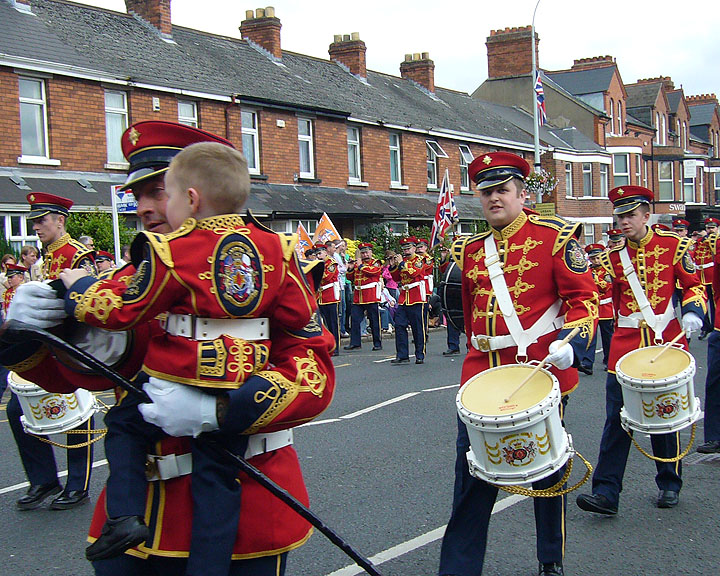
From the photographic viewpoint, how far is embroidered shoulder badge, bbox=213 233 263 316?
7.98ft

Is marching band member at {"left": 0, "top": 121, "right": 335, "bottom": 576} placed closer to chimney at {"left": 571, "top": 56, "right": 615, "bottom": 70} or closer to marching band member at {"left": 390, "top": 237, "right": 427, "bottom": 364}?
marching band member at {"left": 390, "top": 237, "right": 427, "bottom": 364}

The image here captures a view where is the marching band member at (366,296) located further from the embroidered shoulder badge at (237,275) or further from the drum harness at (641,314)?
the embroidered shoulder badge at (237,275)

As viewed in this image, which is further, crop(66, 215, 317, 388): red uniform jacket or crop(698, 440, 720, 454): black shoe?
crop(698, 440, 720, 454): black shoe

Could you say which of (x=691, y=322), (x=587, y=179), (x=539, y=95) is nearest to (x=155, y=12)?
(x=539, y=95)

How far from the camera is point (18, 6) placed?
21.1m

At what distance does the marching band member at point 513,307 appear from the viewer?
14.3 ft

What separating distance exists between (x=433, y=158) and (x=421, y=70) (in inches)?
257

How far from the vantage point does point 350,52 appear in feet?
109

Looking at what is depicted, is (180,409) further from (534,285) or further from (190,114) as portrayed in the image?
(190,114)

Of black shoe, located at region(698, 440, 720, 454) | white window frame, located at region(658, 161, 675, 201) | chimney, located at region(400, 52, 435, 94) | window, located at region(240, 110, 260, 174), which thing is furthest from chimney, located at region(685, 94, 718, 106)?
black shoe, located at region(698, 440, 720, 454)

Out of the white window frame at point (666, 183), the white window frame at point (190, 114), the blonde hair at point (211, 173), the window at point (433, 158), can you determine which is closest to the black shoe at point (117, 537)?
the blonde hair at point (211, 173)

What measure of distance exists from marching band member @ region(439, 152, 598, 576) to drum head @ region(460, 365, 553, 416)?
208mm

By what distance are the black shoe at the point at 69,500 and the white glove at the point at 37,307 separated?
4.12 metres

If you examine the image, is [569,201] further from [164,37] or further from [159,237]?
[159,237]
